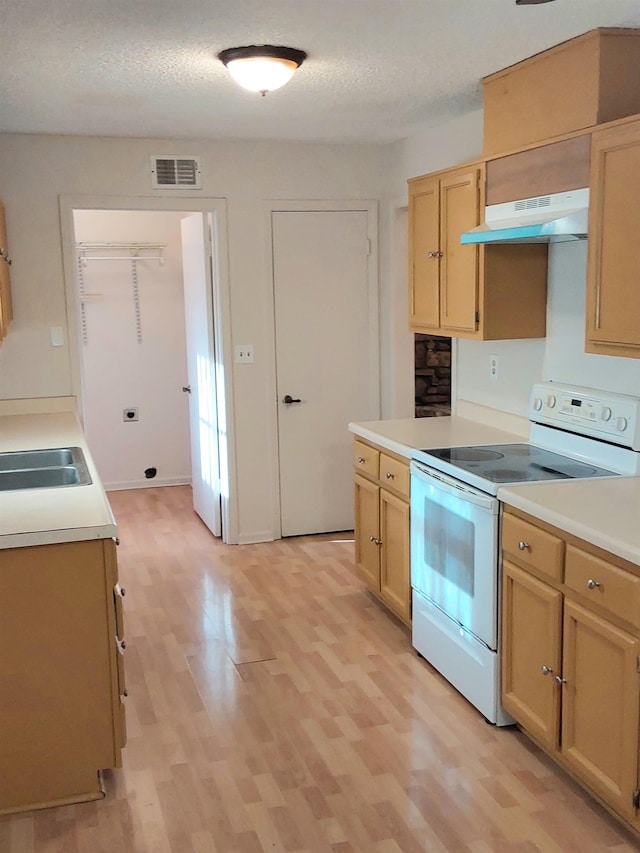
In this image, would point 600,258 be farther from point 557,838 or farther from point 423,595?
point 557,838

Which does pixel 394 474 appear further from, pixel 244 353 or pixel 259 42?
pixel 259 42

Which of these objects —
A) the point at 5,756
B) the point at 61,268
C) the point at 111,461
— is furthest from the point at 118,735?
the point at 111,461

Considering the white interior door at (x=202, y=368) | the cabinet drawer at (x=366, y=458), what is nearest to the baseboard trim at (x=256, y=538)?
the white interior door at (x=202, y=368)

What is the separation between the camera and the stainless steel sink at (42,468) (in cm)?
353

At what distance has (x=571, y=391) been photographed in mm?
3383

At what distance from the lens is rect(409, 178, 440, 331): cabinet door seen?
13.2ft

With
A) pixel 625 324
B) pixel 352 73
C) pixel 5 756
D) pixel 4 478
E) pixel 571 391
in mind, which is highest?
pixel 352 73

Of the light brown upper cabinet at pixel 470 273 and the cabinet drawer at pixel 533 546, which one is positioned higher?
the light brown upper cabinet at pixel 470 273

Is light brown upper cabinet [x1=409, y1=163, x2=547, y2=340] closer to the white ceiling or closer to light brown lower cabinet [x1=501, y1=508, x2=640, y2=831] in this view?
the white ceiling

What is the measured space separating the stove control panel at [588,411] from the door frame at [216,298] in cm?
209

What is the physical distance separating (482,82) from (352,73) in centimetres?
59

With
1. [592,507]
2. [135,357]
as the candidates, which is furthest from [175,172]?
[592,507]

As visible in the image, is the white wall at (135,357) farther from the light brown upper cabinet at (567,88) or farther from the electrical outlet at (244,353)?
the light brown upper cabinet at (567,88)

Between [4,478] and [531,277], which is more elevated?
[531,277]
